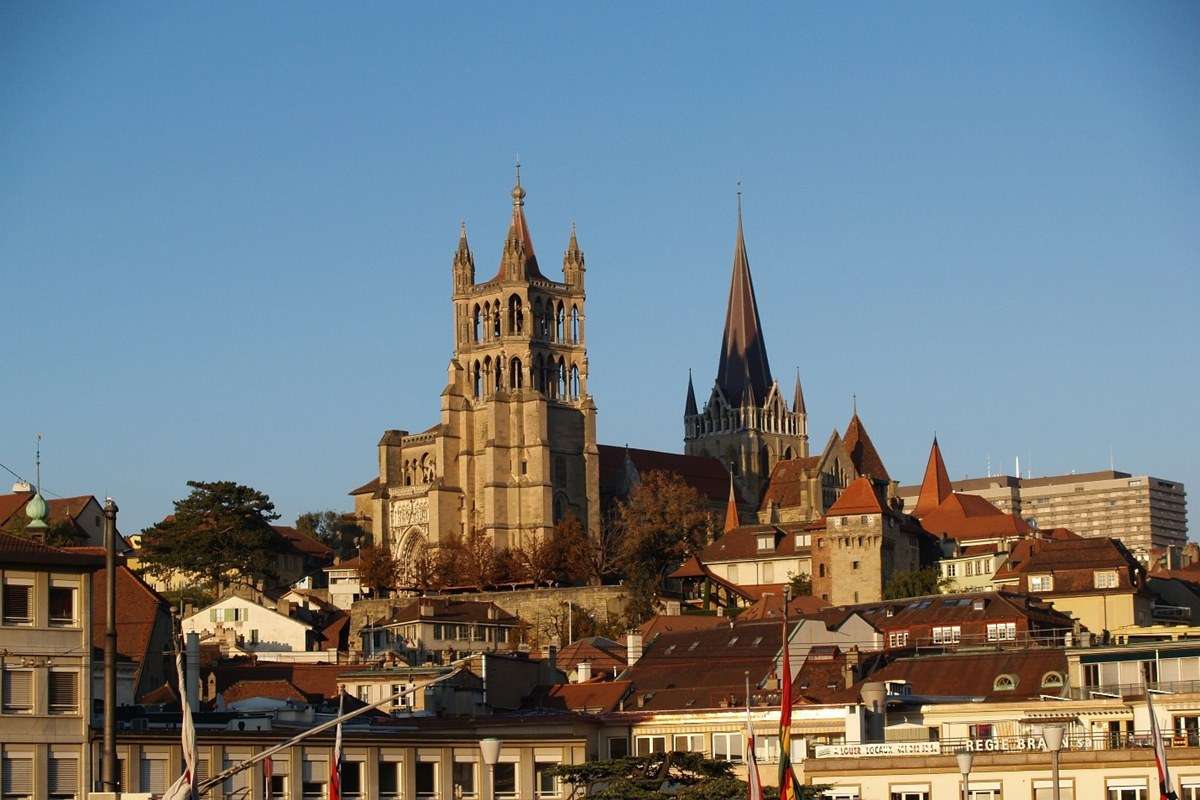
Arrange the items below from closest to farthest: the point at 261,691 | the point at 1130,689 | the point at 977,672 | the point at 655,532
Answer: the point at 1130,689 → the point at 977,672 → the point at 261,691 → the point at 655,532

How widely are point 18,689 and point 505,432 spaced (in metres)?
130

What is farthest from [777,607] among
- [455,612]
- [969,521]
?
[969,521]

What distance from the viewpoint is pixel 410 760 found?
56000 mm

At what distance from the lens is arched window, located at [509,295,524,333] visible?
18875 cm

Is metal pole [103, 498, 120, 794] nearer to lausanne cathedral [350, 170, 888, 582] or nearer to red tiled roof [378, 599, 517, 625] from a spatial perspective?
red tiled roof [378, 599, 517, 625]

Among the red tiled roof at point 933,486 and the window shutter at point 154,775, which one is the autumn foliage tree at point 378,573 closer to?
the red tiled roof at point 933,486

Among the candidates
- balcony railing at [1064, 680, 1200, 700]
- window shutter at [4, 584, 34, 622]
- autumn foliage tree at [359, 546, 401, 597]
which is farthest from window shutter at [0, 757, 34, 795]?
autumn foliage tree at [359, 546, 401, 597]

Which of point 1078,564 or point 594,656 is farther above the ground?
point 1078,564

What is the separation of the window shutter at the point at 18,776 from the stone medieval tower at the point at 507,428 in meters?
124

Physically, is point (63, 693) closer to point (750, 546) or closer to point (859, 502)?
point (859, 502)

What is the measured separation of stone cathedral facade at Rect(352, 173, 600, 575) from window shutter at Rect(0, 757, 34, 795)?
123737mm

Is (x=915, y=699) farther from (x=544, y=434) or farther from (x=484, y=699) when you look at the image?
(x=544, y=434)

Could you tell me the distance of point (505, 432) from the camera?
179250 millimetres

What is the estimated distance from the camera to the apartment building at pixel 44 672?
4903cm
